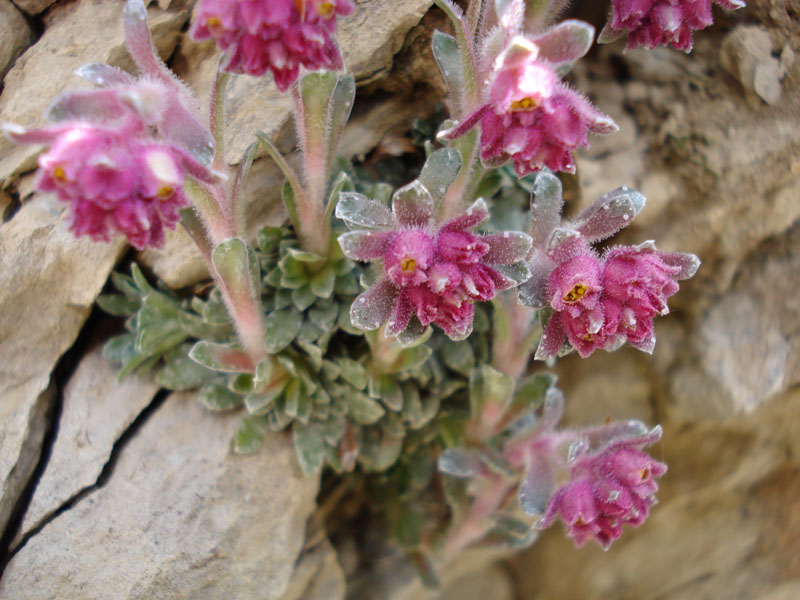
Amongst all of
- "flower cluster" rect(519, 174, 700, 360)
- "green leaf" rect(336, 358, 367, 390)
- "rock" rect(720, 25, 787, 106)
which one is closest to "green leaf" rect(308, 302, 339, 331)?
"green leaf" rect(336, 358, 367, 390)

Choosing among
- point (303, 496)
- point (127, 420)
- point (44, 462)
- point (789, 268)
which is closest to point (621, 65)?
point (789, 268)

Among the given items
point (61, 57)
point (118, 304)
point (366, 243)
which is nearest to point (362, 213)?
point (366, 243)

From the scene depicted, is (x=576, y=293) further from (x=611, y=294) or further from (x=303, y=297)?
(x=303, y=297)

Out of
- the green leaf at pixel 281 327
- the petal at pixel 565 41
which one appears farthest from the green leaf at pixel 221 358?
the petal at pixel 565 41

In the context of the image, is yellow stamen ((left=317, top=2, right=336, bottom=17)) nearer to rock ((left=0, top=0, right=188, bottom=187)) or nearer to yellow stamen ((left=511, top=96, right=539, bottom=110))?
yellow stamen ((left=511, top=96, right=539, bottom=110))

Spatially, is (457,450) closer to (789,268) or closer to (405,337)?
(405,337)

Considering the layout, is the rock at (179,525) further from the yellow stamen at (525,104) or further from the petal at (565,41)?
→ the petal at (565,41)

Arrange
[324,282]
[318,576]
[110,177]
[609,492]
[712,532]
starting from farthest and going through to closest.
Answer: [712,532] < [318,576] < [324,282] < [609,492] < [110,177]
